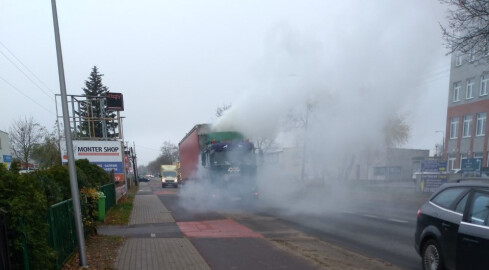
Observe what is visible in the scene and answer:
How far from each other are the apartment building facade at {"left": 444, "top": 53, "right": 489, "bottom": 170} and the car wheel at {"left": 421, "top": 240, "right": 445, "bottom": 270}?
2774cm

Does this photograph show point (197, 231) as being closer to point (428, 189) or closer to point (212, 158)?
point (212, 158)

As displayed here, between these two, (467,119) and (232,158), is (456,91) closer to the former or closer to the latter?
(467,119)

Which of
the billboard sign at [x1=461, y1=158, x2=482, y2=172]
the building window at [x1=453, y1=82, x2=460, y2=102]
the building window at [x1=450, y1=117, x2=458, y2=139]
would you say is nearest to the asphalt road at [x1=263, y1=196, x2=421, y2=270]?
the billboard sign at [x1=461, y1=158, x2=482, y2=172]

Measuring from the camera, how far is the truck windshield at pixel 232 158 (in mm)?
17516

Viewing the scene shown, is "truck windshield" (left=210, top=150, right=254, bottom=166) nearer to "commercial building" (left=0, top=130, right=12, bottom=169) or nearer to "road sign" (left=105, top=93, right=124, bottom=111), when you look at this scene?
"road sign" (left=105, top=93, right=124, bottom=111)

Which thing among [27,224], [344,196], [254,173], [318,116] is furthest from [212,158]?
[27,224]

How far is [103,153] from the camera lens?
22.2 meters

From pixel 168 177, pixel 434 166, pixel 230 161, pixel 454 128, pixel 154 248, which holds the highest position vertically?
pixel 454 128

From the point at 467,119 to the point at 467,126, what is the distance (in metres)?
0.66

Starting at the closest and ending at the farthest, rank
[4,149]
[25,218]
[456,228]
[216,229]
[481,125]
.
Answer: [25,218] → [456,228] → [216,229] → [481,125] → [4,149]

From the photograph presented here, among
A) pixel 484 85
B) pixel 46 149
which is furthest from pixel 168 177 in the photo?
pixel 484 85

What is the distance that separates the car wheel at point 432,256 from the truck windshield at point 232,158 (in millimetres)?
11842

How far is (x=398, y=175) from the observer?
1284 inches

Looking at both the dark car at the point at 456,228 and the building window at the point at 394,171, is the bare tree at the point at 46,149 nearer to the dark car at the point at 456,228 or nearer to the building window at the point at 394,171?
the building window at the point at 394,171
